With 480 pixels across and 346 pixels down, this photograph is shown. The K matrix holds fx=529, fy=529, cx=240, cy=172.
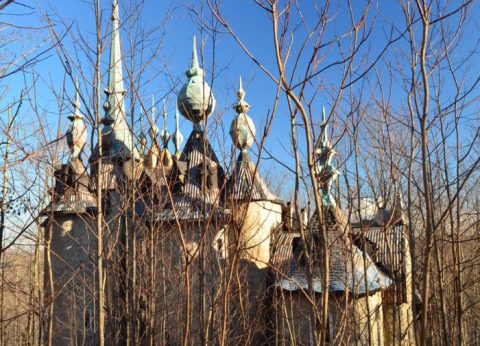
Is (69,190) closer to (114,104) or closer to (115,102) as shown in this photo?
(114,104)

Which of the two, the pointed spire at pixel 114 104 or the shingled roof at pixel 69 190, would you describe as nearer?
the pointed spire at pixel 114 104

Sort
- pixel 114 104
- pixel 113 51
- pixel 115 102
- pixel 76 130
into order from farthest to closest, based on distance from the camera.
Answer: pixel 76 130, pixel 113 51, pixel 114 104, pixel 115 102

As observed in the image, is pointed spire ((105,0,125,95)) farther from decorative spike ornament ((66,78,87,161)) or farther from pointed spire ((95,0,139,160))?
decorative spike ornament ((66,78,87,161))

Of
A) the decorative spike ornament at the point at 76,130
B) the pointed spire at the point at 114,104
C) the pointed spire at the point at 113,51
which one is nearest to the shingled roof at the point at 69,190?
the decorative spike ornament at the point at 76,130

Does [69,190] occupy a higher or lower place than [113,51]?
lower

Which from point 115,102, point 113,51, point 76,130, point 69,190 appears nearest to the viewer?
point 115,102

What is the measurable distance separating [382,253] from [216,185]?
20.2 ft

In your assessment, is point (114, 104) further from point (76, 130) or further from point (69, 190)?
point (76, 130)

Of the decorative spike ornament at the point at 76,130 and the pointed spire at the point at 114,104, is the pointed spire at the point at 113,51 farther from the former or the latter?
the decorative spike ornament at the point at 76,130

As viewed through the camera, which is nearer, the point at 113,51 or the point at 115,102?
the point at 115,102

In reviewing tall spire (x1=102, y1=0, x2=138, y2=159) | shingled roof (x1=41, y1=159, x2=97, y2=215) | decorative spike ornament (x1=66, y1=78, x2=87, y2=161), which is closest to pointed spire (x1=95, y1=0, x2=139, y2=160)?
tall spire (x1=102, y1=0, x2=138, y2=159)

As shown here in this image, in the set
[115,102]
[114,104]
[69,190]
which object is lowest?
[115,102]

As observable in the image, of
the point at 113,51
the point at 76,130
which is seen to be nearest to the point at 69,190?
A: the point at 76,130

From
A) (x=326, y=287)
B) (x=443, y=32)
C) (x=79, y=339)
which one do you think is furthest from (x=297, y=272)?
(x=326, y=287)
